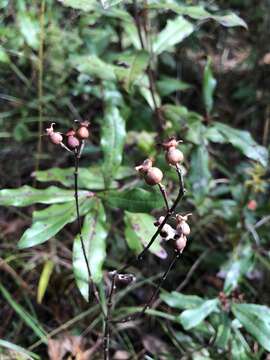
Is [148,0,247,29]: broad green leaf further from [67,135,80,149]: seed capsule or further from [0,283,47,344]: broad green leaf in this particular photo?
[0,283,47,344]: broad green leaf

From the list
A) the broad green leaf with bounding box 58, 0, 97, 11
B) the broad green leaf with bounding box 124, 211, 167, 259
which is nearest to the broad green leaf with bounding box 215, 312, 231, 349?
the broad green leaf with bounding box 124, 211, 167, 259

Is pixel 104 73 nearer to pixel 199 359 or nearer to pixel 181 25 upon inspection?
pixel 181 25

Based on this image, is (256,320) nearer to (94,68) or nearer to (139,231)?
(139,231)

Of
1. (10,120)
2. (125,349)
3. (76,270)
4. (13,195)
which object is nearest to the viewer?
(76,270)

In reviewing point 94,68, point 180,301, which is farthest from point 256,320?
point 94,68

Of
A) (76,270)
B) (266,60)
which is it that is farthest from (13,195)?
(266,60)

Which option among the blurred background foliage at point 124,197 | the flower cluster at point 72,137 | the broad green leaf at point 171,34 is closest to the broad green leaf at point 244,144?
the blurred background foliage at point 124,197

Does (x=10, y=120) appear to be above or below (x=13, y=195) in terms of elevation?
below
